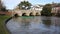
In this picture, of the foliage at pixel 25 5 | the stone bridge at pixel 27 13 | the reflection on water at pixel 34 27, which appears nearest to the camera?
the reflection on water at pixel 34 27

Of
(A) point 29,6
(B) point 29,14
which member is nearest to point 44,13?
(B) point 29,14

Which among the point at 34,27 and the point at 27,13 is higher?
the point at 34,27

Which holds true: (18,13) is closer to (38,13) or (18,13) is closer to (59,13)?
(38,13)

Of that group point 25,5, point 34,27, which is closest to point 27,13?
point 25,5

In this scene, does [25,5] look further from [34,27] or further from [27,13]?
[34,27]

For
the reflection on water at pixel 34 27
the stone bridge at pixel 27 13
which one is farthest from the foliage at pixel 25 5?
the reflection on water at pixel 34 27

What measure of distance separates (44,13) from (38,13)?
10.8ft

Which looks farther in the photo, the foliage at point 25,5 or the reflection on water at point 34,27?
the foliage at point 25,5

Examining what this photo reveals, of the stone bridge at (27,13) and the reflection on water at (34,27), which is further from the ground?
the reflection on water at (34,27)

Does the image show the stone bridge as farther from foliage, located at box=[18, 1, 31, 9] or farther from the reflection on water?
the reflection on water

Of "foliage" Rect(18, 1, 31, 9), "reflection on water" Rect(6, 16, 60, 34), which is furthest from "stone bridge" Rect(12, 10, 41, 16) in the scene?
"reflection on water" Rect(6, 16, 60, 34)

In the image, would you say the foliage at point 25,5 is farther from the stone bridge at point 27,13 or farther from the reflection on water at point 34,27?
the reflection on water at point 34,27

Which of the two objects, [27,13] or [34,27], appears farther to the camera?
[27,13]

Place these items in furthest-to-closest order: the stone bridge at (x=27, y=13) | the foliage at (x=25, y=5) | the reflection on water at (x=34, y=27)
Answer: the foliage at (x=25, y=5) < the stone bridge at (x=27, y=13) < the reflection on water at (x=34, y=27)
